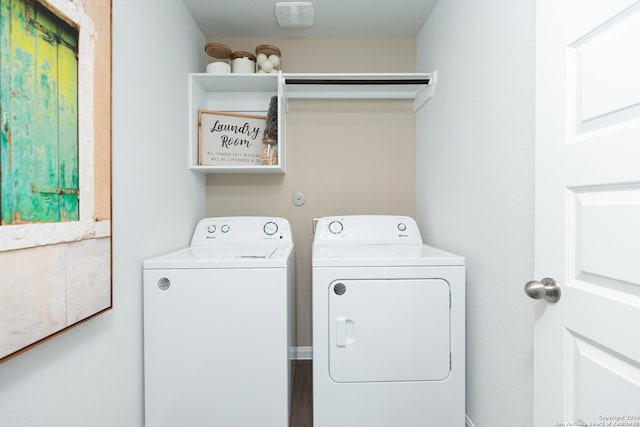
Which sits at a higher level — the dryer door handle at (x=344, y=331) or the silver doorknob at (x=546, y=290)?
the silver doorknob at (x=546, y=290)

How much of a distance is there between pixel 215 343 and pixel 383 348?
75 centimetres

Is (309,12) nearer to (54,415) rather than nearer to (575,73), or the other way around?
(575,73)

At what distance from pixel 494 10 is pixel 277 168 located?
1.35 metres

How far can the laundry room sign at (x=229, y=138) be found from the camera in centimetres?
212

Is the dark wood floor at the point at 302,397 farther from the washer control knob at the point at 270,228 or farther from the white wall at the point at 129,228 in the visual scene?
the washer control knob at the point at 270,228

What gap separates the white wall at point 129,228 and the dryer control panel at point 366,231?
2.91 feet

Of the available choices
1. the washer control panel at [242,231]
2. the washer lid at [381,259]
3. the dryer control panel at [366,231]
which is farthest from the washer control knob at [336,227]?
the washer lid at [381,259]

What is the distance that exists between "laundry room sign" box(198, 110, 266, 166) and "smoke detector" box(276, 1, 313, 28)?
2.06ft

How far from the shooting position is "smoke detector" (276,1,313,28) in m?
1.90

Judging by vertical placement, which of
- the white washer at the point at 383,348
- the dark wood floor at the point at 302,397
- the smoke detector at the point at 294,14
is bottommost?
the dark wood floor at the point at 302,397

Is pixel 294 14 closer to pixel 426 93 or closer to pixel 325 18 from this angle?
pixel 325 18

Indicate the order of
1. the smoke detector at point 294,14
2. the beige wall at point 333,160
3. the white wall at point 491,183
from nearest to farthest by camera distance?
the white wall at point 491,183
the smoke detector at point 294,14
the beige wall at point 333,160

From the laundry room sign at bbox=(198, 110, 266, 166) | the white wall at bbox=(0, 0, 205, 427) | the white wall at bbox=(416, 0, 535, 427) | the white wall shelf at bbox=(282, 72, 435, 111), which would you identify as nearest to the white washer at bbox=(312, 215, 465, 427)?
the white wall at bbox=(416, 0, 535, 427)

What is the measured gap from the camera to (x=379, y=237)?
2020 millimetres
